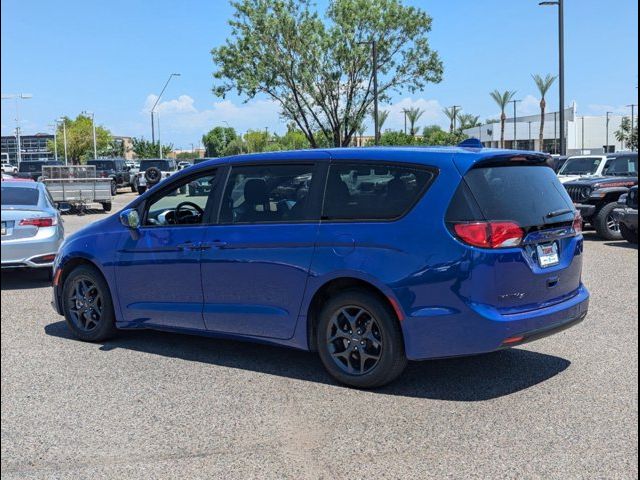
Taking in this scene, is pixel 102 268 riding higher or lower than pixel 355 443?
higher

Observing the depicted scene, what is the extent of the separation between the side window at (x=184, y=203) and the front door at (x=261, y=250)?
237 mm

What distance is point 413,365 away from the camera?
18.9 ft

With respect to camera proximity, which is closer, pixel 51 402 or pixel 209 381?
pixel 51 402

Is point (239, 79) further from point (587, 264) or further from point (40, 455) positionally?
point (40, 455)

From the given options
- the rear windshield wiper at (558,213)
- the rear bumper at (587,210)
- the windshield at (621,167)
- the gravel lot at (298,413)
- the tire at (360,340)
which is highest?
the windshield at (621,167)

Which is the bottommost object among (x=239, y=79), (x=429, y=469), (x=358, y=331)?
(x=429, y=469)

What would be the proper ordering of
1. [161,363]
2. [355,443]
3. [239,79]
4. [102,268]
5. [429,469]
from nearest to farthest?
1. [429,469]
2. [355,443]
3. [161,363]
4. [102,268]
5. [239,79]

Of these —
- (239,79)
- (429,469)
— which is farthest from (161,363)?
(239,79)

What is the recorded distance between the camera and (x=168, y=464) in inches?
154

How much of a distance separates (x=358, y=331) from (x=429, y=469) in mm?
1435

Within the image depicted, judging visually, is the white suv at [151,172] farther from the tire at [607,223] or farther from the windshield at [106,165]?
the tire at [607,223]

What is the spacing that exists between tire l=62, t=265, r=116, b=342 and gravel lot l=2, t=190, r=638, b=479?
13 cm

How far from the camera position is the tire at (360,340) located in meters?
4.95

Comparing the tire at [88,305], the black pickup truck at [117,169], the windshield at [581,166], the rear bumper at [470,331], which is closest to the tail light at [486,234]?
the rear bumper at [470,331]
